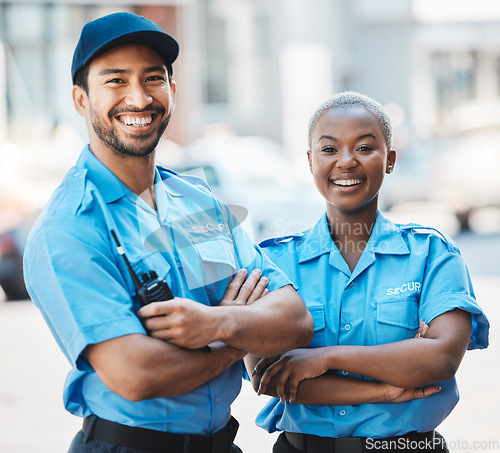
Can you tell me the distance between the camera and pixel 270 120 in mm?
22812

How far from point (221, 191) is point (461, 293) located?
26.6 ft

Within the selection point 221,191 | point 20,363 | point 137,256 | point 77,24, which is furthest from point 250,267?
point 77,24

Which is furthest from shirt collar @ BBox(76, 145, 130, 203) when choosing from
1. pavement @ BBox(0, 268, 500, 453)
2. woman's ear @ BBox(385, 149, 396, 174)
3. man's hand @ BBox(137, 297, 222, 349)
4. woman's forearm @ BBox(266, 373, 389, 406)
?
pavement @ BBox(0, 268, 500, 453)

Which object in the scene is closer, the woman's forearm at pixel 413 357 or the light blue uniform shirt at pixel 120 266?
the light blue uniform shirt at pixel 120 266

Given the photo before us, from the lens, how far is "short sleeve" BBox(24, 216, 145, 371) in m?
2.14

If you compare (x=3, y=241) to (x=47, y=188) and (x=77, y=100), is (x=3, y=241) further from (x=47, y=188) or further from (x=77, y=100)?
(x=77, y=100)

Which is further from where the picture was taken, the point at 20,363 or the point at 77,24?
the point at 77,24

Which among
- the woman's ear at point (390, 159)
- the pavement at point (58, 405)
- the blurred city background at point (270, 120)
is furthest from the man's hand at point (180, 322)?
the pavement at point (58, 405)

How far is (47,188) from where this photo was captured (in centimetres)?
948

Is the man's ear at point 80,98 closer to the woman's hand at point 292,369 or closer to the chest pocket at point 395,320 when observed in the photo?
the woman's hand at point 292,369

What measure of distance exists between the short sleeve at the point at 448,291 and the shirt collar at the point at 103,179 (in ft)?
3.68

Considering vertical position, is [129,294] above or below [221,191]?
above

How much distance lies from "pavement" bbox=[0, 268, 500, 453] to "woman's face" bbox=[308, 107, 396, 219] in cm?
254

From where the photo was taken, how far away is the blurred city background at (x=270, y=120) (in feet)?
22.0
